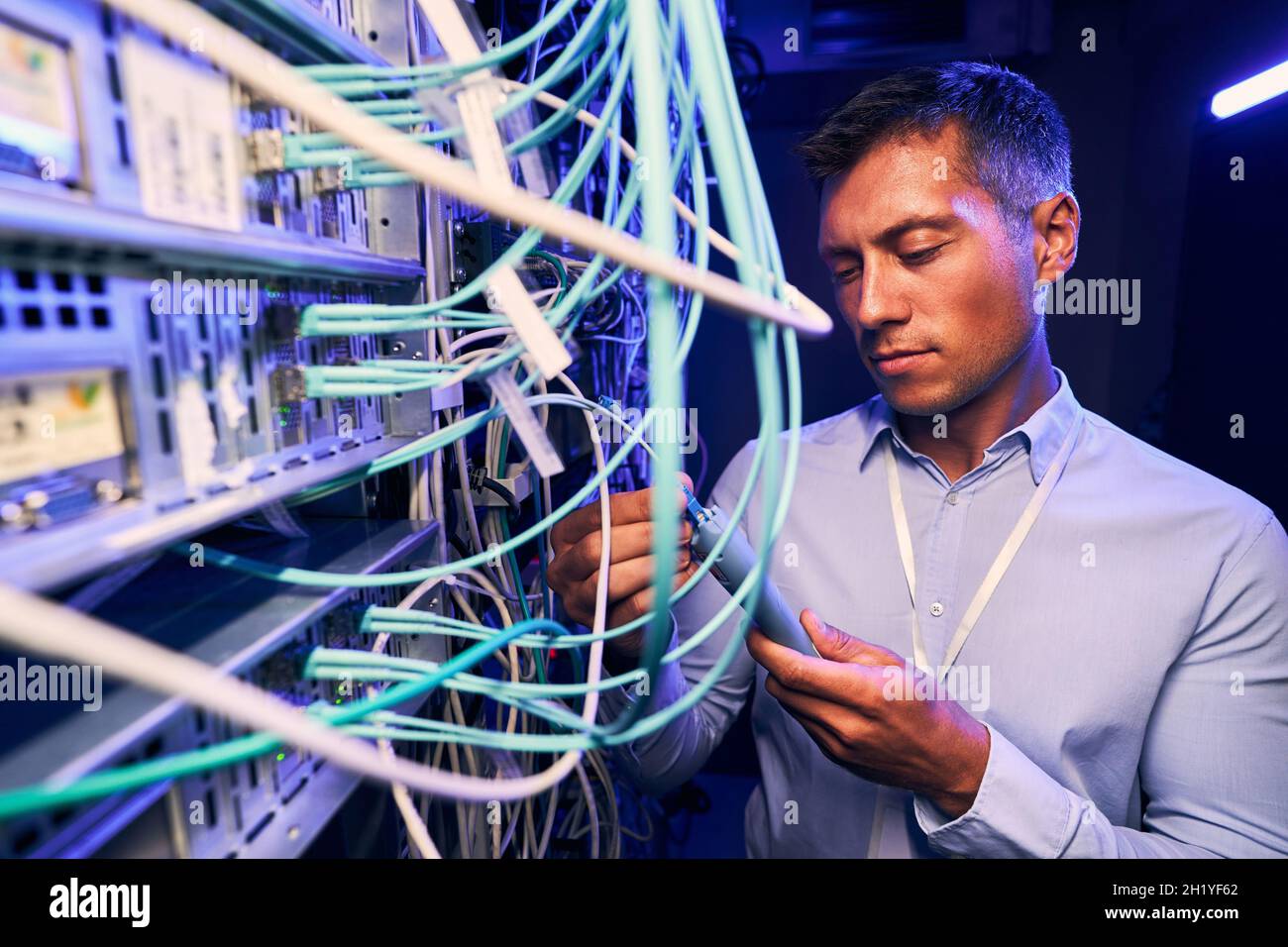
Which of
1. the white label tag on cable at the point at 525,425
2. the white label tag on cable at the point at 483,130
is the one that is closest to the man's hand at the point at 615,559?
the white label tag on cable at the point at 525,425

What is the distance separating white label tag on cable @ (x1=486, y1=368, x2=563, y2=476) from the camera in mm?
399

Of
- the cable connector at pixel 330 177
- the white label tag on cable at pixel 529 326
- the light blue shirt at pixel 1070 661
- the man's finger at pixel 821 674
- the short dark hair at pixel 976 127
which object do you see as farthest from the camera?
the short dark hair at pixel 976 127

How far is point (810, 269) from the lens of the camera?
2.13 metres

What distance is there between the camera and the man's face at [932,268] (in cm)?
83

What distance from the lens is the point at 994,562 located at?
0.88 meters

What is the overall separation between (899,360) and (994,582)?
335 mm

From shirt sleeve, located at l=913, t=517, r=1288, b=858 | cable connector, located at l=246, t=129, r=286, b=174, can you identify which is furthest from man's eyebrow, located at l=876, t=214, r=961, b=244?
cable connector, located at l=246, t=129, r=286, b=174

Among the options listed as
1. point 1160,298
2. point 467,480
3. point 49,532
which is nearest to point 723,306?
point 49,532

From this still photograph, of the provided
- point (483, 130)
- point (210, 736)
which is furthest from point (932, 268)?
point (210, 736)

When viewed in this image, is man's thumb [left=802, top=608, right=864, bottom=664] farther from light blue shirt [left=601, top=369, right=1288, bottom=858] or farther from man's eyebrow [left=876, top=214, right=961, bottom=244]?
man's eyebrow [left=876, top=214, right=961, bottom=244]

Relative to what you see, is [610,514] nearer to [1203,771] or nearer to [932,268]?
[932,268]

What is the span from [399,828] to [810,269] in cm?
202

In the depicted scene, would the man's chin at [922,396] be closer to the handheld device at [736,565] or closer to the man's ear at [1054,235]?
the man's ear at [1054,235]
